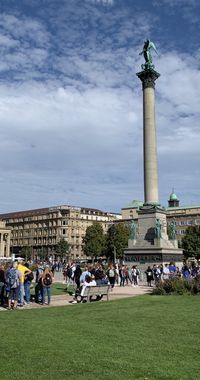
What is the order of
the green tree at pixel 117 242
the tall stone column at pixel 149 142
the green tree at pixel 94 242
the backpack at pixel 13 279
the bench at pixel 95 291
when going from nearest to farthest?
the backpack at pixel 13 279
the bench at pixel 95 291
the tall stone column at pixel 149 142
the green tree at pixel 117 242
the green tree at pixel 94 242

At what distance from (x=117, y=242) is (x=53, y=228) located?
56.7m

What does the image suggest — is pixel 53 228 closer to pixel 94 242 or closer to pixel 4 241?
pixel 4 241

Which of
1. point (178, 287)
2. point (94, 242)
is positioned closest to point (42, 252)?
point (94, 242)

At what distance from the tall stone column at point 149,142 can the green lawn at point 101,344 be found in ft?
88.3

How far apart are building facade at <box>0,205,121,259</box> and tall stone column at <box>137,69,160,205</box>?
4503 inches

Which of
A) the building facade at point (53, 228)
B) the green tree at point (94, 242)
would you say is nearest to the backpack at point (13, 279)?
the green tree at point (94, 242)

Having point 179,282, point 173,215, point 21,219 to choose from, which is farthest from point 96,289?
point 21,219

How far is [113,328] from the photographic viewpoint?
1276cm

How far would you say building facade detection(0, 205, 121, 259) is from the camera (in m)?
159

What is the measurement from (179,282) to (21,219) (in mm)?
160153

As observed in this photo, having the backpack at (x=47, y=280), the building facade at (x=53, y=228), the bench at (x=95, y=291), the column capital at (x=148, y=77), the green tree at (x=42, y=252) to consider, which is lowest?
the bench at (x=95, y=291)

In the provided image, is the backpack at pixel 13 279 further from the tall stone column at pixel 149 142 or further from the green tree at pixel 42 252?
the green tree at pixel 42 252

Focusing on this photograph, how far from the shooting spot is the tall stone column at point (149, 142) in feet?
143

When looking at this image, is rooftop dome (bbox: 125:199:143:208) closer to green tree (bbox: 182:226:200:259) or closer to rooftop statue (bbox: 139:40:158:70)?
green tree (bbox: 182:226:200:259)
